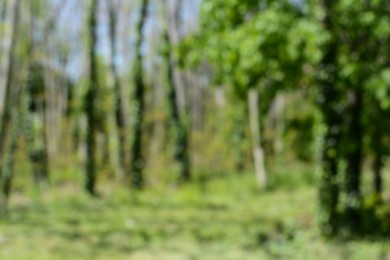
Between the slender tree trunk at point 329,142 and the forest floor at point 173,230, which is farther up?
the slender tree trunk at point 329,142

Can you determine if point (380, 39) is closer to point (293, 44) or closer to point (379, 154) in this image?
point (293, 44)

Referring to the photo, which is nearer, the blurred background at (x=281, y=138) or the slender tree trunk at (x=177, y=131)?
the blurred background at (x=281, y=138)

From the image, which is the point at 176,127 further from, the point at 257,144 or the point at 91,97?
the point at 91,97

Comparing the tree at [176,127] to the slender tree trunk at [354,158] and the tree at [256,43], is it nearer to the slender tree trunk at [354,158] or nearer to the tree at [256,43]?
the tree at [256,43]

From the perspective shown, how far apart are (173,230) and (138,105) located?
11.0 metres

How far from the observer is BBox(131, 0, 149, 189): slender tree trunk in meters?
25.3

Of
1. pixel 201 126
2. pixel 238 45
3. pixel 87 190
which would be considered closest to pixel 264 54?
pixel 238 45

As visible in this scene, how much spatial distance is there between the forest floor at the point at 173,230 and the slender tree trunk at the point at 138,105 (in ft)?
12.0

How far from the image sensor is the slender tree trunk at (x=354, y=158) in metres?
15.5

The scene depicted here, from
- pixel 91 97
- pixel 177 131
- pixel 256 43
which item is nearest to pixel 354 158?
pixel 256 43

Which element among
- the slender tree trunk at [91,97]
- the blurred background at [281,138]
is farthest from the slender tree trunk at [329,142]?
the slender tree trunk at [91,97]

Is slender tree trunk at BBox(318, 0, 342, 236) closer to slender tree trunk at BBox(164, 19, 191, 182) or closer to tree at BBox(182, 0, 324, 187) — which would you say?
tree at BBox(182, 0, 324, 187)

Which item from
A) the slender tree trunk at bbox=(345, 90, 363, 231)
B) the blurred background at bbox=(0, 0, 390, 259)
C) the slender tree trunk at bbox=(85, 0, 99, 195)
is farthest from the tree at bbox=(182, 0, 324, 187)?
the slender tree trunk at bbox=(85, 0, 99, 195)

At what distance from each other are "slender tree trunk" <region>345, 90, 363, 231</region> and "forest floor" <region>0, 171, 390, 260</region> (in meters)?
1.07
